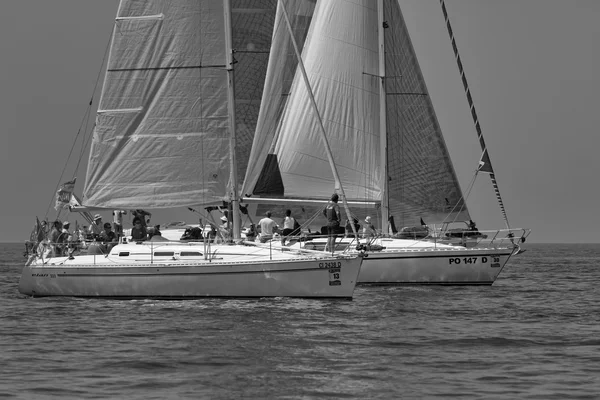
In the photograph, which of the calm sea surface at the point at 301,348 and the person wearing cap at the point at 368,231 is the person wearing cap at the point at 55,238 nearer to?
the calm sea surface at the point at 301,348

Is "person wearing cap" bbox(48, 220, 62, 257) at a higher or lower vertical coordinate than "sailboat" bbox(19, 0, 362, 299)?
lower

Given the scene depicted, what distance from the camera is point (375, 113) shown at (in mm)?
42750

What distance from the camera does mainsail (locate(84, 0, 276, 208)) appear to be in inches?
1319

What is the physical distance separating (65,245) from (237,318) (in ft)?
26.9

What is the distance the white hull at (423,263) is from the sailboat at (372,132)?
75mm

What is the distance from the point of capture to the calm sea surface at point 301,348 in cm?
1938

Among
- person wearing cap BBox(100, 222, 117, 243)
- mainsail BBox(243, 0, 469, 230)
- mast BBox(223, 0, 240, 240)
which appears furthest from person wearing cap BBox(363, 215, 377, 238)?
person wearing cap BBox(100, 222, 117, 243)

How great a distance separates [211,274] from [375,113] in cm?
1370

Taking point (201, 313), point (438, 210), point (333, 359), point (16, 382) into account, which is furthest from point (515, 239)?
point (16, 382)

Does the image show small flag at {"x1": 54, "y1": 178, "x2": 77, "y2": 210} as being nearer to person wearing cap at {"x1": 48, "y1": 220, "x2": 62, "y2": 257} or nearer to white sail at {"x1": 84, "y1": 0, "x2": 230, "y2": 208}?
person wearing cap at {"x1": 48, "y1": 220, "x2": 62, "y2": 257}

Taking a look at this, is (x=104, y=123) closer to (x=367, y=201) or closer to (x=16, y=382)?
(x=367, y=201)

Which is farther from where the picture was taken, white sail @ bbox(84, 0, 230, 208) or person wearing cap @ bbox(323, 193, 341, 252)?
white sail @ bbox(84, 0, 230, 208)

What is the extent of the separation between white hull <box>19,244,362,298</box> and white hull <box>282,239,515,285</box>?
7.90 m

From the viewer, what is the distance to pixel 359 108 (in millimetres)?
42625
